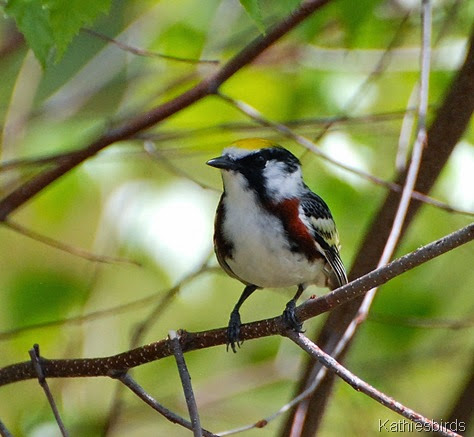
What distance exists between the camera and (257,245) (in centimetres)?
294

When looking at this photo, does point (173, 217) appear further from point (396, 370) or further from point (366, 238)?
point (396, 370)

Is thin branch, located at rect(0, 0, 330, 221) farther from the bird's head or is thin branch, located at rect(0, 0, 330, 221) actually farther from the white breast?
the white breast

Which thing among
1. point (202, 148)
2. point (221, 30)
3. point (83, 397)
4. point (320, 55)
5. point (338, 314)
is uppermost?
point (221, 30)

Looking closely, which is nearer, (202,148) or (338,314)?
(338,314)

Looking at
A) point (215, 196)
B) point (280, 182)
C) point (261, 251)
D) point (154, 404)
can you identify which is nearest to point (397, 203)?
point (280, 182)

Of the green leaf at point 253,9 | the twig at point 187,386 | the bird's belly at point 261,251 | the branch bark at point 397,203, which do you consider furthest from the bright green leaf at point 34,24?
the branch bark at point 397,203

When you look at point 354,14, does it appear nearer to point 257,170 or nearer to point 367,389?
point 257,170

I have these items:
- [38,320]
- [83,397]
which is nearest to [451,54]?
[38,320]

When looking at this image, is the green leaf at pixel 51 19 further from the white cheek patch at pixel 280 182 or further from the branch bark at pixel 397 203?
the branch bark at pixel 397 203

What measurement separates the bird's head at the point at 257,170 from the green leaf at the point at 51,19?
3.47 feet

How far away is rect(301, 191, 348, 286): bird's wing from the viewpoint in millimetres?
3072

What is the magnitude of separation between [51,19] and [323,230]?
57.3 inches

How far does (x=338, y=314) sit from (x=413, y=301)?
29.8 inches

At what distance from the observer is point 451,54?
3.81 metres
